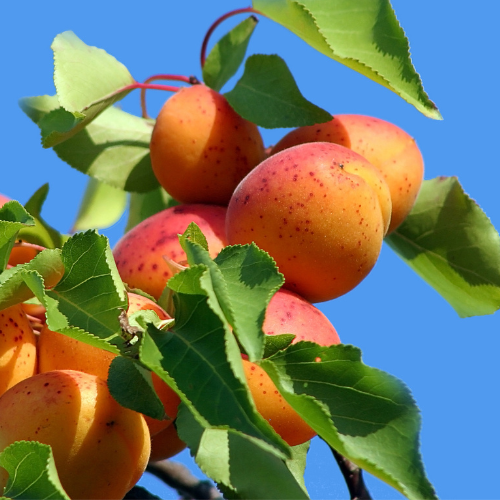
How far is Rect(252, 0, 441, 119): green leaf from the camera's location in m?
0.97

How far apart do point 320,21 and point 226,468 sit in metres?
0.61

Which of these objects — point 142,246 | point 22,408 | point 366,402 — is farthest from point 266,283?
point 142,246

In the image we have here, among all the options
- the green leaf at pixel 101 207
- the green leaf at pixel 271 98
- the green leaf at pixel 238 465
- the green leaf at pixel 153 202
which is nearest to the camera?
the green leaf at pixel 238 465

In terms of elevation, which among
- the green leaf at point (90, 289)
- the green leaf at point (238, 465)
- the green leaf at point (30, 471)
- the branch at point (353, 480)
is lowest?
the branch at point (353, 480)

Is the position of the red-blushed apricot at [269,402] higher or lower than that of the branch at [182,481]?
higher

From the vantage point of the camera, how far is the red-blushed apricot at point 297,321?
86cm

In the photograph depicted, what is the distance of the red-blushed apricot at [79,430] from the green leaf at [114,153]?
1.81 feet

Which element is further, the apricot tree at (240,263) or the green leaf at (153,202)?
the green leaf at (153,202)

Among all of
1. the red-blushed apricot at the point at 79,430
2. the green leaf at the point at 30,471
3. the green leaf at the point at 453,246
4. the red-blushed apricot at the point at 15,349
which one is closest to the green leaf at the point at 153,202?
the green leaf at the point at 453,246

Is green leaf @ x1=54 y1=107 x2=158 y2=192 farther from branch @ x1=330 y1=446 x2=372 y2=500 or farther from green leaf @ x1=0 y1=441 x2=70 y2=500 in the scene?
green leaf @ x1=0 y1=441 x2=70 y2=500

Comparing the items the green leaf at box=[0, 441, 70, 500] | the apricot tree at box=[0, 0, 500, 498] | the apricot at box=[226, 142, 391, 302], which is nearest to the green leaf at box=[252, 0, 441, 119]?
the apricot tree at box=[0, 0, 500, 498]

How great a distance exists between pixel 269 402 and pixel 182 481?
1.81ft

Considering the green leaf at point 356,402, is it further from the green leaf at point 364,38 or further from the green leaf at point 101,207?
the green leaf at point 101,207

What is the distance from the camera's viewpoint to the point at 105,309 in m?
0.75
